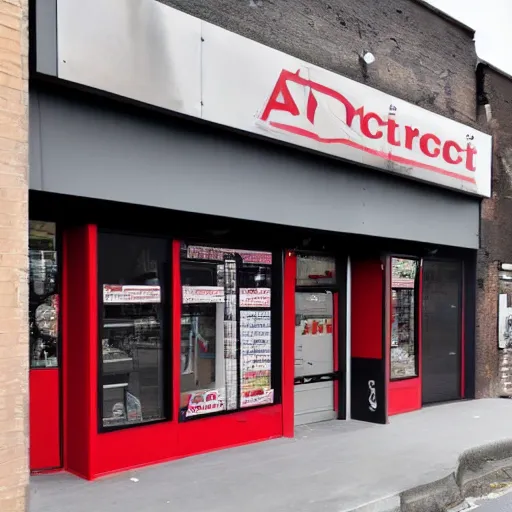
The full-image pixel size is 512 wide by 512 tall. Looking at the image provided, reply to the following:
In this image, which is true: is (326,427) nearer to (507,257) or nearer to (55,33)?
(507,257)

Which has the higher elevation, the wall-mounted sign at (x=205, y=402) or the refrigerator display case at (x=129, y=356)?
the refrigerator display case at (x=129, y=356)

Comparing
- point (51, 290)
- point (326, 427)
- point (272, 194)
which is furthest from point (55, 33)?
point (326, 427)

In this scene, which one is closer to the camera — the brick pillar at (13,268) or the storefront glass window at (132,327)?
the brick pillar at (13,268)

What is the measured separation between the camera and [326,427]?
8.32m

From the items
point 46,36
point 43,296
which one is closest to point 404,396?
point 43,296

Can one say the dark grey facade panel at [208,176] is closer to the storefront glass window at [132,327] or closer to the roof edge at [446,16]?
the storefront glass window at [132,327]

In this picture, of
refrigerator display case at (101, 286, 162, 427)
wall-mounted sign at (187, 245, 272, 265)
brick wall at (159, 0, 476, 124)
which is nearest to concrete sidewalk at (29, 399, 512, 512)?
refrigerator display case at (101, 286, 162, 427)

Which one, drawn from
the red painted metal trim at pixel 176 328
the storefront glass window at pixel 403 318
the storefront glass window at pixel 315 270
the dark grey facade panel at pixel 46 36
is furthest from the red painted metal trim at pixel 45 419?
the storefront glass window at pixel 403 318

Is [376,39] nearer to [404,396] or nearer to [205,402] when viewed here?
[404,396]

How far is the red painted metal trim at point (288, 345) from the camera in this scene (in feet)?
24.5

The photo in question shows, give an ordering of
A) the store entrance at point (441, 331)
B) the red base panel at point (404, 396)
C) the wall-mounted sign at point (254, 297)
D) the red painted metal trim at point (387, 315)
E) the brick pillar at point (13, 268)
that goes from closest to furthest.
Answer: the brick pillar at point (13, 268) → the wall-mounted sign at point (254, 297) → the red painted metal trim at point (387, 315) → the red base panel at point (404, 396) → the store entrance at point (441, 331)

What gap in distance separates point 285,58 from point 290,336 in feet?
10.6

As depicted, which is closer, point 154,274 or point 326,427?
point 154,274

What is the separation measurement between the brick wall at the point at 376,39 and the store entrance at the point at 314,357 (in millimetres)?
3117
